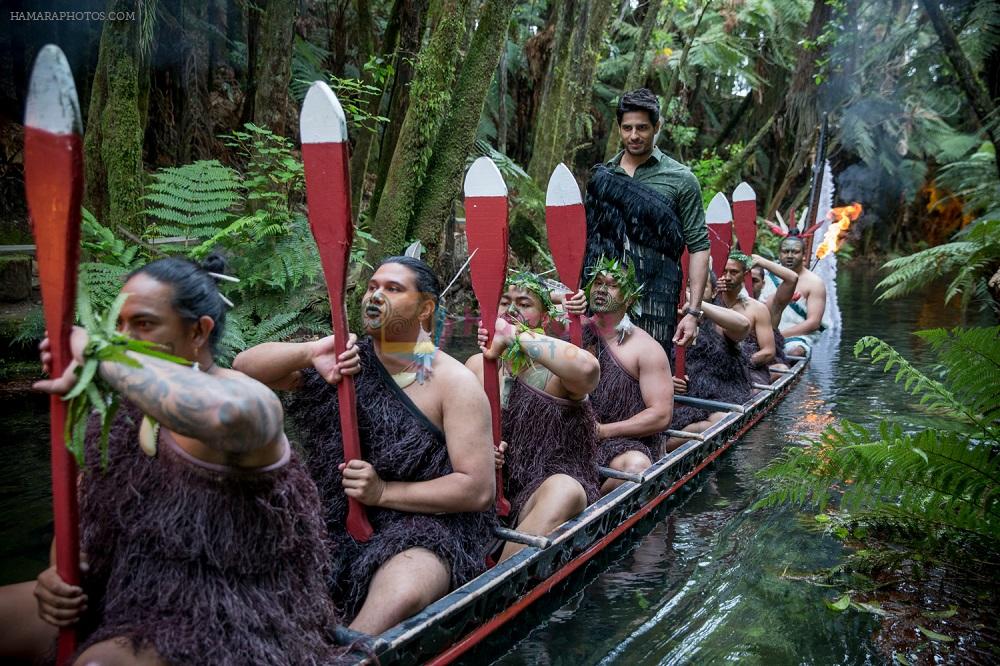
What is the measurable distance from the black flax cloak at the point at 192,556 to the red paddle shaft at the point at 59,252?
7.5 inches

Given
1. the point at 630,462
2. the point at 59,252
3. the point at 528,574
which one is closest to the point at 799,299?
the point at 630,462

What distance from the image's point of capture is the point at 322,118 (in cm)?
277

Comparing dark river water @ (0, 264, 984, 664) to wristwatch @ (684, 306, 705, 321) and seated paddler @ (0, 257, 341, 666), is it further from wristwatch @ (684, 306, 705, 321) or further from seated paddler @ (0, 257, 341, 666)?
seated paddler @ (0, 257, 341, 666)

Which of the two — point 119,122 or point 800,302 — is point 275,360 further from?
point 800,302

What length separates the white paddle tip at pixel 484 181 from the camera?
3.71m

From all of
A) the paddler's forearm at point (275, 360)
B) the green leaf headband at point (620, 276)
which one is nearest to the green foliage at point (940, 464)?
the green leaf headband at point (620, 276)

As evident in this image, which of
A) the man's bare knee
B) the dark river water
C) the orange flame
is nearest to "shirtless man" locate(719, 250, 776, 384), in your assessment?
the dark river water

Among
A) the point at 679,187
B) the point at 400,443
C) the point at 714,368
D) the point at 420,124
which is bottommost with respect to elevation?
the point at 714,368

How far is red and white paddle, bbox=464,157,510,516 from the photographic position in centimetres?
371

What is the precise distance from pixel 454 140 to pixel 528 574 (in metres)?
4.34

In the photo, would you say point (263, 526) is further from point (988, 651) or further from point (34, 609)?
point (988, 651)

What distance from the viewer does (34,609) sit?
7.75 ft

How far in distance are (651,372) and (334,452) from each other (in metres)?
2.12

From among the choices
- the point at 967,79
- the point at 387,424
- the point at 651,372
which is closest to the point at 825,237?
the point at 967,79
